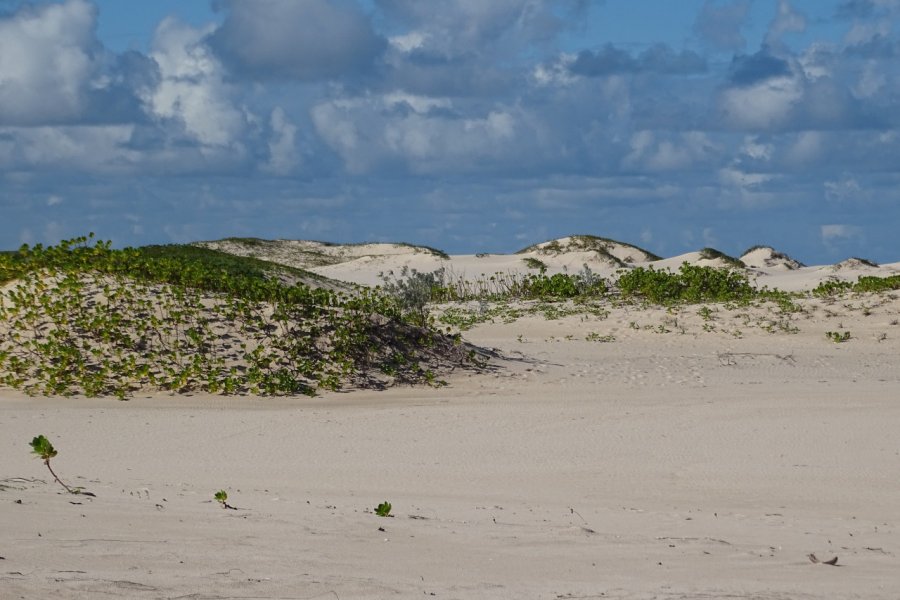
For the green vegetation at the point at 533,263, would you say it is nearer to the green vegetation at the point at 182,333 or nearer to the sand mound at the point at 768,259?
the sand mound at the point at 768,259

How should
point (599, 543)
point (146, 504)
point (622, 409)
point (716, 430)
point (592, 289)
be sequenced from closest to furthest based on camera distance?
point (599, 543) < point (146, 504) < point (716, 430) < point (622, 409) < point (592, 289)

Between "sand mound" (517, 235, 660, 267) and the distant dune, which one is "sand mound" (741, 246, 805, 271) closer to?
the distant dune

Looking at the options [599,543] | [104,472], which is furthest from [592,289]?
[599,543]

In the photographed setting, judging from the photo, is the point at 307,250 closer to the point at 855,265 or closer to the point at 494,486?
the point at 855,265

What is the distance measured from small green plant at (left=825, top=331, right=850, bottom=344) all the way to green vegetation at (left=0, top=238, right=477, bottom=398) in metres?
7.69

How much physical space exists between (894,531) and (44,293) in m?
11.8

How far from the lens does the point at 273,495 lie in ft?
25.4

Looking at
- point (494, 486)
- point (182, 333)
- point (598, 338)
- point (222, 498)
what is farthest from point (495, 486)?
point (598, 338)

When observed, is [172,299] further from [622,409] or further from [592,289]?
[592,289]

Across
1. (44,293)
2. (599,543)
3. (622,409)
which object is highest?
(44,293)

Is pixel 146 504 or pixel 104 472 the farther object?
pixel 104 472

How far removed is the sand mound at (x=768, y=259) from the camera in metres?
40.3

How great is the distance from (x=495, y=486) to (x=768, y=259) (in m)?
34.8

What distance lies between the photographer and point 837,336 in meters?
19.5
